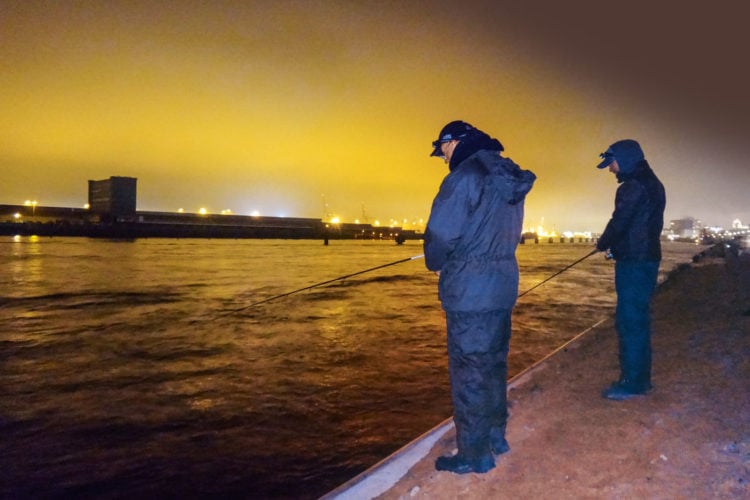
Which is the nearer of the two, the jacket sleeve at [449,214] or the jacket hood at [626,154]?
the jacket sleeve at [449,214]

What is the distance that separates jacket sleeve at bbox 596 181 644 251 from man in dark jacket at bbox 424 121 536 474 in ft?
4.03

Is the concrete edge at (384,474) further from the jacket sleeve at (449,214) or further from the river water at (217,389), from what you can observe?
the jacket sleeve at (449,214)

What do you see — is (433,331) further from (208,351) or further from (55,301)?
(55,301)

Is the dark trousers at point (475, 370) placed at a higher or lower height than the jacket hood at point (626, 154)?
lower

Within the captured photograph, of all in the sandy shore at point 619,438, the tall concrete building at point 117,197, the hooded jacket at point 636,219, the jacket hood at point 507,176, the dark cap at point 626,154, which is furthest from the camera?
the tall concrete building at point 117,197

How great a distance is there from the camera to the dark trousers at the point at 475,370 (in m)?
3.04

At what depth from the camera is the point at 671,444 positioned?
3.22 metres

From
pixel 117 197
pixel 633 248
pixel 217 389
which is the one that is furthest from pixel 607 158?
pixel 117 197

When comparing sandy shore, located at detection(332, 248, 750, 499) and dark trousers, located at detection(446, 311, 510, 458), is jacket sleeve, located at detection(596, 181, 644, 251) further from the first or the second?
dark trousers, located at detection(446, 311, 510, 458)

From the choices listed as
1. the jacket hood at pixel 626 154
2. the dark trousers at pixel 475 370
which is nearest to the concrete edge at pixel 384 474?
the dark trousers at pixel 475 370

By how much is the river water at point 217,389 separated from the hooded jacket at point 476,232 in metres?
1.98

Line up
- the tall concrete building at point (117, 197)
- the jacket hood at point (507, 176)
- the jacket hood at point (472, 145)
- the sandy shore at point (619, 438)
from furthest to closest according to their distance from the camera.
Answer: the tall concrete building at point (117, 197) → the jacket hood at point (472, 145) → the jacket hood at point (507, 176) → the sandy shore at point (619, 438)

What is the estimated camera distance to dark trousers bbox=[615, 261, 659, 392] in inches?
158

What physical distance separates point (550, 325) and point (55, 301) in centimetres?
1091
